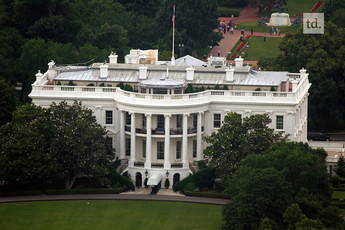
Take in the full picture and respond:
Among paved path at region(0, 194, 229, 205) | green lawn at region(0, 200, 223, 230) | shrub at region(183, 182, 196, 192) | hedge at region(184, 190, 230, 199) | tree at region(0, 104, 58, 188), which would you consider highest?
tree at region(0, 104, 58, 188)

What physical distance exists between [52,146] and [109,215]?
44.3 ft

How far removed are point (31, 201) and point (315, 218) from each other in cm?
3715

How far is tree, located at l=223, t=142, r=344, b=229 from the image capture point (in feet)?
563

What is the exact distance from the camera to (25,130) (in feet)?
637

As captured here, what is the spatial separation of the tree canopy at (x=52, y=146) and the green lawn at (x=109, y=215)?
4069 mm

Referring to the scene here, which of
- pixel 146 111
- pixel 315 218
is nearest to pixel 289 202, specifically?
pixel 315 218

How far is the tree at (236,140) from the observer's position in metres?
193

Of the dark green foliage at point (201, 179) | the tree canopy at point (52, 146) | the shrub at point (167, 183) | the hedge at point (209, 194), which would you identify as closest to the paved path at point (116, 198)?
the hedge at point (209, 194)

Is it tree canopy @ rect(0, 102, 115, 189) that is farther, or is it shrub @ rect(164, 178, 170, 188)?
shrub @ rect(164, 178, 170, 188)

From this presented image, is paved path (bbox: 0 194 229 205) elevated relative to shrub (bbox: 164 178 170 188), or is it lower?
lower

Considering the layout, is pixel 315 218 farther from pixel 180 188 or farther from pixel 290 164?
pixel 180 188

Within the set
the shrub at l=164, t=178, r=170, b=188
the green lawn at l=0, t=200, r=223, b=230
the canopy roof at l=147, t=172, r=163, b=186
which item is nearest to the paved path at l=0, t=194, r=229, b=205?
the green lawn at l=0, t=200, r=223, b=230

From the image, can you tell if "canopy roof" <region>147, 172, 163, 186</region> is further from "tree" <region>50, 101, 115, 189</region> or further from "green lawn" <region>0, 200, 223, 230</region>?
"tree" <region>50, 101, 115, 189</region>

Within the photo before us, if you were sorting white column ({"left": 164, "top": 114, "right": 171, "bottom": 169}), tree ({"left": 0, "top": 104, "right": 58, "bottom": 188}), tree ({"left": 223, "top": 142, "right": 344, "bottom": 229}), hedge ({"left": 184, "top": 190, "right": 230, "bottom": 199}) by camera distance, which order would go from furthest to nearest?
white column ({"left": 164, "top": 114, "right": 171, "bottom": 169})
hedge ({"left": 184, "top": 190, "right": 230, "bottom": 199})
tree ({"left": 0, "top": 104, "right": 58, "bottom": 188})
tree ({"left": 223, "top": 142, "right": 344, "bottom": 229})
